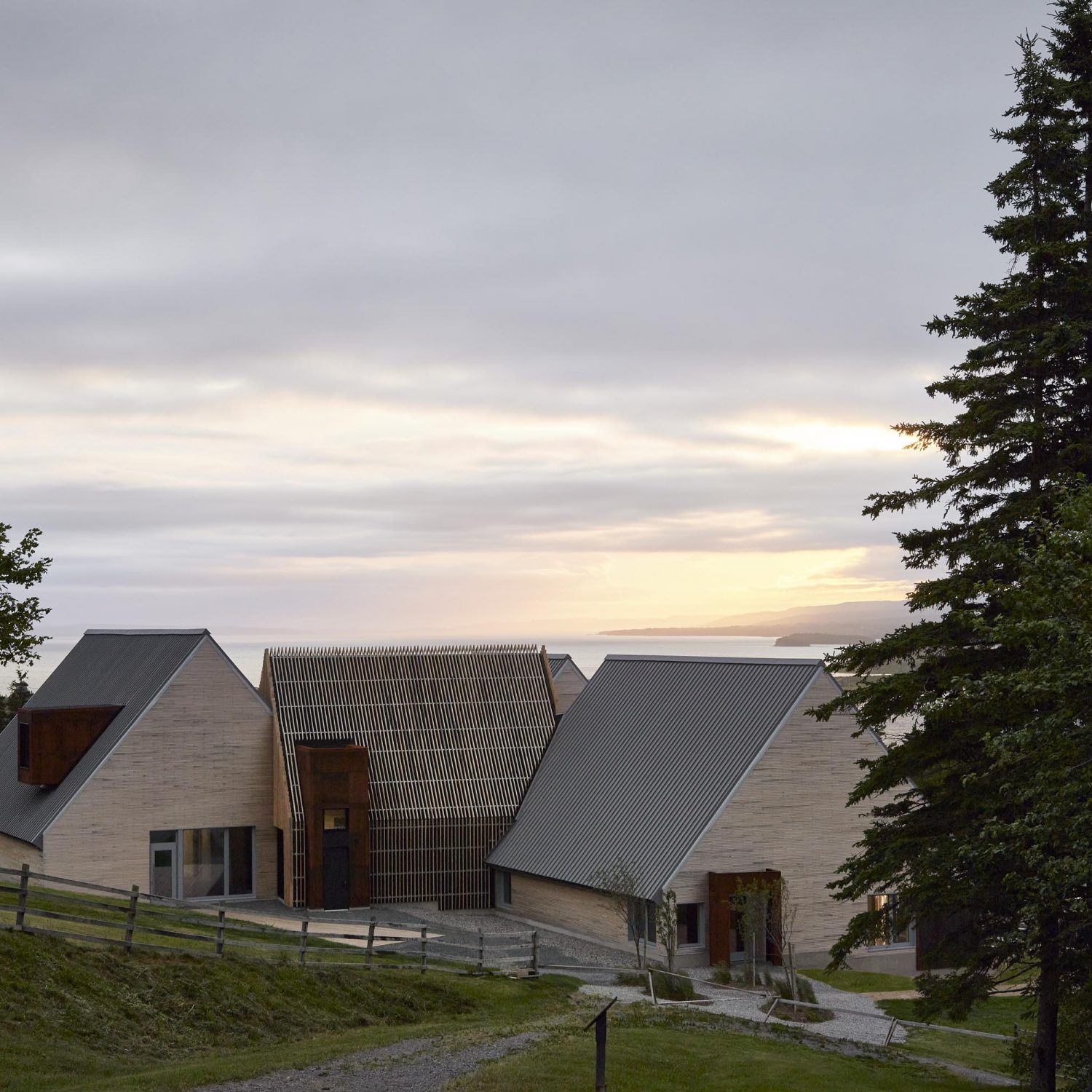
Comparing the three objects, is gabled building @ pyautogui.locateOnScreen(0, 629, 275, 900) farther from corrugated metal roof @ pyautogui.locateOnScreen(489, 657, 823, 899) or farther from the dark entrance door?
corrugated metal roof @ pyautogui.locateOnScreen(489, 657, 823, 899)

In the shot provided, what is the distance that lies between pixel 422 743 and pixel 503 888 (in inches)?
212

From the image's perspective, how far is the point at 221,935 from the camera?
1035 inches

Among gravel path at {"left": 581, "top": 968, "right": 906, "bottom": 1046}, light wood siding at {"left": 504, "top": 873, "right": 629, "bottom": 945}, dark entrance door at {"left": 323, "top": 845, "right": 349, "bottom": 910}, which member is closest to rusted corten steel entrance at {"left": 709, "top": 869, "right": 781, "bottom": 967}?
gravel path at {"left": 581, "top": 968, "right": 906, "bottom": 1046}

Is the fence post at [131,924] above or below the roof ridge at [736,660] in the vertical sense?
below

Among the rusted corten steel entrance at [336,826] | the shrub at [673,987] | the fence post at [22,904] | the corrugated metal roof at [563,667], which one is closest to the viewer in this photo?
the fence post at [22,904]

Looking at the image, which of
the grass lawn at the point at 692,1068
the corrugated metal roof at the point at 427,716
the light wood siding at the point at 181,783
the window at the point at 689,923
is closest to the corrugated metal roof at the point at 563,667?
the corrugated metal roof at the point at 427,716

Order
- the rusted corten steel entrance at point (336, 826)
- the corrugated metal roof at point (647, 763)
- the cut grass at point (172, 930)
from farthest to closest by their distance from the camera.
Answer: the rusted corten steel entrance at point (336, 826), the corrugated metal roof at point (647, 763), the cut grass at point (172, 930)

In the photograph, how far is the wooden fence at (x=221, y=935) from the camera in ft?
80.5

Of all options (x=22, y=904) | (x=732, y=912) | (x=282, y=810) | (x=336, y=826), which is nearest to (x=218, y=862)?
(x=282, y=810)

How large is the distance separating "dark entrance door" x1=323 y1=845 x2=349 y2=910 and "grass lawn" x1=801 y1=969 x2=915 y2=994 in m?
14.1

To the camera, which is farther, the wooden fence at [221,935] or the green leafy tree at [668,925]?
the green leafy tree at [668,925]

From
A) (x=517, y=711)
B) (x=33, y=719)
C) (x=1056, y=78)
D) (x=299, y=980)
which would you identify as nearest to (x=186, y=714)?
(x=33, y=719)

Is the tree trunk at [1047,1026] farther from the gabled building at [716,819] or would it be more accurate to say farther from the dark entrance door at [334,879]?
the dark entrance door at [334,879]

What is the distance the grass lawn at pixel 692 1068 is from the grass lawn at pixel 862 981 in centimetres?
865
